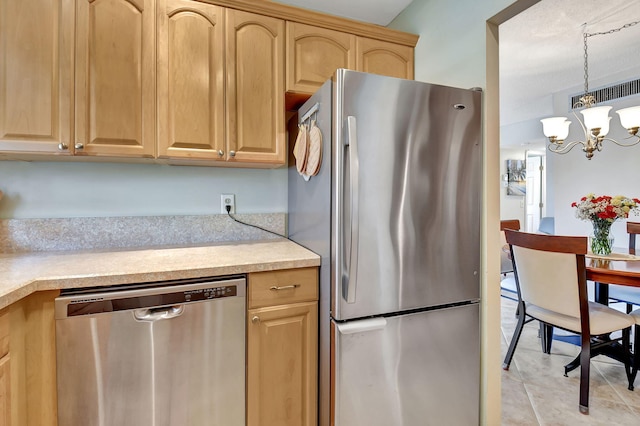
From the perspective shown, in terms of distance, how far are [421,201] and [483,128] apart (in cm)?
51

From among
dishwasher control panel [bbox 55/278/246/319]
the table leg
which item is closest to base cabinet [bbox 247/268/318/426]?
dishwasher control panel [bbox 55/278/246/319]

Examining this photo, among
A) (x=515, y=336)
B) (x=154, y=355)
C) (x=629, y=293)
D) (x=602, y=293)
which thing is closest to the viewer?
(x=154, y=355)

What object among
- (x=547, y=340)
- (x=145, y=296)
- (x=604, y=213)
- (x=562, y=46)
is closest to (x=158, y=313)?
(x=145, y=296)

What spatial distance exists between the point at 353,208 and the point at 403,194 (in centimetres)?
25

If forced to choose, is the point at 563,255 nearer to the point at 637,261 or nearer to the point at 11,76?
the point at 637,261

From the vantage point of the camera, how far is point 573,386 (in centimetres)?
205

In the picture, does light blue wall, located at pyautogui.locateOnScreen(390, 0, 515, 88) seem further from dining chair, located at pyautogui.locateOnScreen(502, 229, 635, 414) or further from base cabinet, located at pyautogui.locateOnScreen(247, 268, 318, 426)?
base cabinet, located at pyautogui.locateOnScreen(247, 268, 318, 426)

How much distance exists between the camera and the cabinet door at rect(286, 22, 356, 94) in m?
1.77

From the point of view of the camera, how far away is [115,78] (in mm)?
1479

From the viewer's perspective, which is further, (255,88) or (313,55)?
(313,55)

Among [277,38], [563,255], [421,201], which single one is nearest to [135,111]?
[277,38]

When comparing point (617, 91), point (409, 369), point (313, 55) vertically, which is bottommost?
point (409, 369)

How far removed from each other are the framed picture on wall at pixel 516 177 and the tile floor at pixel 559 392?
458 cm

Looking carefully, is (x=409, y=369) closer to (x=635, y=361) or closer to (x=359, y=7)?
(x=635, y=361)
